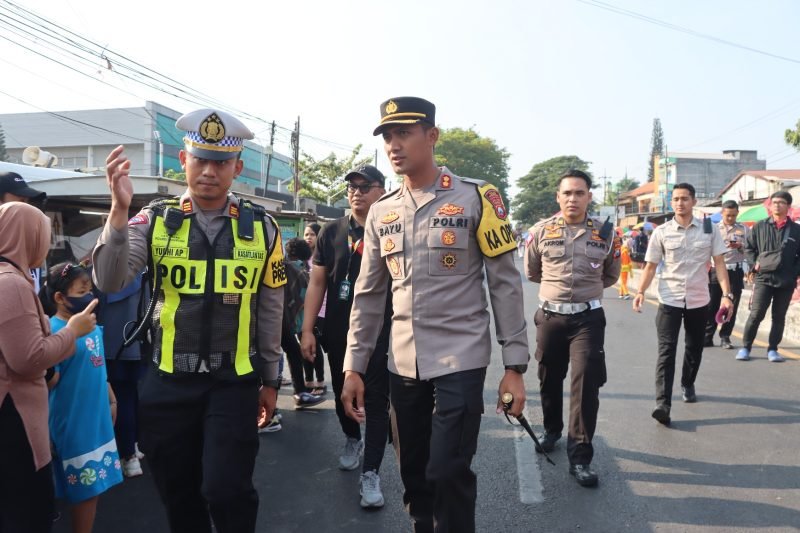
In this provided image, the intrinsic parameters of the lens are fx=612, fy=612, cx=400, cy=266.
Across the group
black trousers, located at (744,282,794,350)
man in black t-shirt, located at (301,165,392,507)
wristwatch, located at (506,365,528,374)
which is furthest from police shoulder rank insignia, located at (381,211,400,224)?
black trousers, located at (744,282,794,350)

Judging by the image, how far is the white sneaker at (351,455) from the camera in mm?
4277

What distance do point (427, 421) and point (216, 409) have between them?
0.92 m

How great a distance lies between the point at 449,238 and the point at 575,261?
205 centimetres

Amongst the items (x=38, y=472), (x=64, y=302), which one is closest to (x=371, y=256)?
(x=38, y=472)

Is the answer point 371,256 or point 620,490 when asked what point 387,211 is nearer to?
point 371,256

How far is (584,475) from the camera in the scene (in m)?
3.92

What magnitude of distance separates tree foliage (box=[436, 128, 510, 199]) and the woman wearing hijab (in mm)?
66985

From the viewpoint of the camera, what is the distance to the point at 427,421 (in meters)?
2.76

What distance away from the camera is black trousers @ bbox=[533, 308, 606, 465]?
160 inches

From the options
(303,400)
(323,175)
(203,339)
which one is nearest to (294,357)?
(303,400)

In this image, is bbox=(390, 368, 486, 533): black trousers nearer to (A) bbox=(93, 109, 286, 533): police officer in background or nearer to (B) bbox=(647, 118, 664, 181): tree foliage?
(A) bbox=(93, 109, 286, 533): police officer in background

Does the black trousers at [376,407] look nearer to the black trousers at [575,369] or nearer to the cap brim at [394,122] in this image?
the black trousers at [575,369]

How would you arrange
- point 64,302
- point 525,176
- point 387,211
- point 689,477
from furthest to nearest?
point 525,176, point 689,477, point 64,302, point 387,211

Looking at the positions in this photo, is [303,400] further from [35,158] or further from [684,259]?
[35,158]
